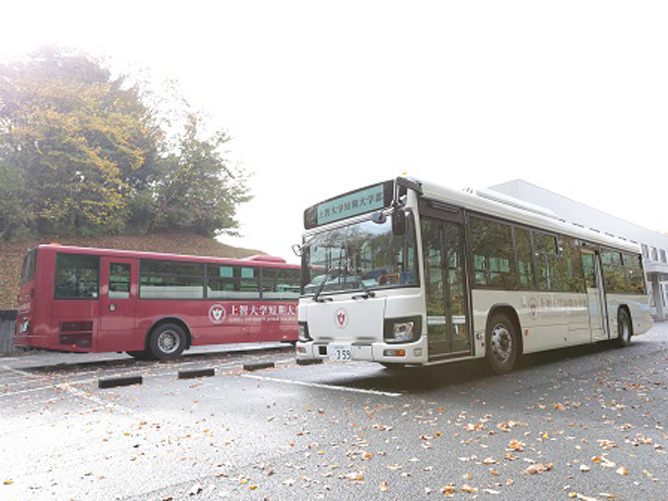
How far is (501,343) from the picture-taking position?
8156mm

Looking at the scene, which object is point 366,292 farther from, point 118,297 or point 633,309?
point 633,309

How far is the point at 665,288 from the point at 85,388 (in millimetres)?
51522

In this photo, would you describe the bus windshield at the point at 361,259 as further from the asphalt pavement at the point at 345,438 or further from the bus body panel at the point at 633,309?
the bus body panel at the point at 633,309

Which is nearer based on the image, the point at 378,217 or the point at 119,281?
the point at 378,217

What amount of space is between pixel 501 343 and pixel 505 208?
8.23 ft

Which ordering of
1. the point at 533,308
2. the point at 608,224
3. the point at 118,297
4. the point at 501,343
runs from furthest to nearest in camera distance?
the point at 608,224 < the point at 118,297 < the point at 533,308 < the point at 501,343

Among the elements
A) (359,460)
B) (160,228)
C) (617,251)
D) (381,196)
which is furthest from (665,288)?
(359,460)

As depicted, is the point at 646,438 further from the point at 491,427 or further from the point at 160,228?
the point at 160,228

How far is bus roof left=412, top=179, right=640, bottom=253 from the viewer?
7514mm

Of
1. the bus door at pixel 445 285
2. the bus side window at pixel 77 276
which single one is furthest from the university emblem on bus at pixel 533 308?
the bus side window at pixel 77 276

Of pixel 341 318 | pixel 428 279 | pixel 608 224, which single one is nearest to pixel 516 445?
pixel 428 279

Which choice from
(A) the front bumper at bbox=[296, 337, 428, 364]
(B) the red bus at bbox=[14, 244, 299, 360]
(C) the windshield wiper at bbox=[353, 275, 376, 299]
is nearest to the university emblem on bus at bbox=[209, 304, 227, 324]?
(B) the red bus at bbox=[14, 244, 299, 360]

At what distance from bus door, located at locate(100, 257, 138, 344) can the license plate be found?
6841 mm

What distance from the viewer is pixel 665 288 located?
→ 4512cm
